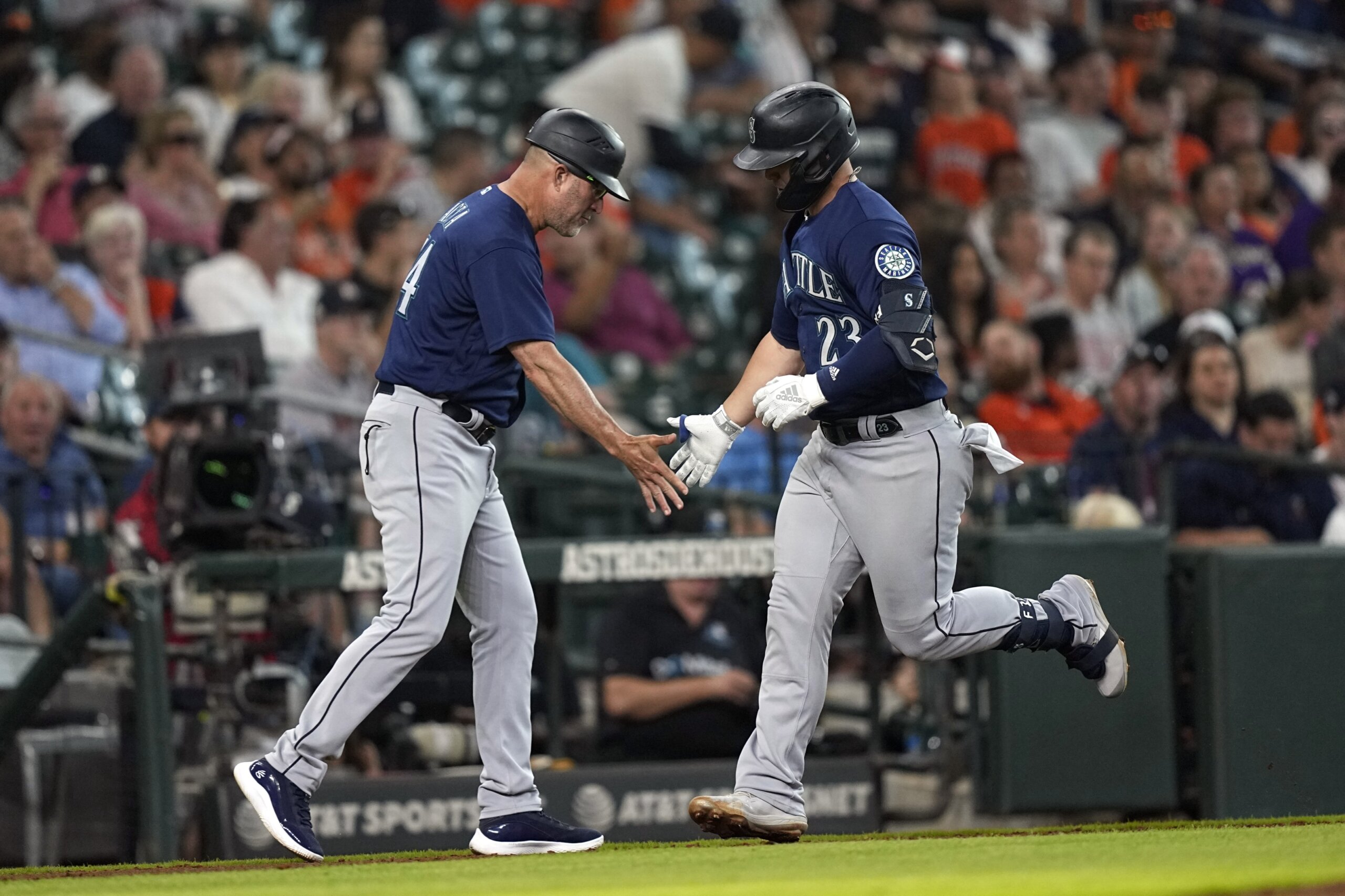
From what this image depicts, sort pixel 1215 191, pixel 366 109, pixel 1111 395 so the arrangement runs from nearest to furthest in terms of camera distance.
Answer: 1. pixel 1111 395
2. pixel 366 109
3. pixel 1215 191

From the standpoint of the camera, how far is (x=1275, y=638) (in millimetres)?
7148

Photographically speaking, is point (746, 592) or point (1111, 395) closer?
point (746, 592)

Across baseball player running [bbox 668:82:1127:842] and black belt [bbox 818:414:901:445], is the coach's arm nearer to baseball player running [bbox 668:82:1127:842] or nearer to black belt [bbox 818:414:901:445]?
baseball player running [bbox 668:82:1127:842]

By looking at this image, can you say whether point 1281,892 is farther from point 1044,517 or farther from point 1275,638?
point 1044,517

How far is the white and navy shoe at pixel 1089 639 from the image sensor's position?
5.42 m

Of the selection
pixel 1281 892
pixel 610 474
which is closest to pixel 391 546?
pixel 1281 892

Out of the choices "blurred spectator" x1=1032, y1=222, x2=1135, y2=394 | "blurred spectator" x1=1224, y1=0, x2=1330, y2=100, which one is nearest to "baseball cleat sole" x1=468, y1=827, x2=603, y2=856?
"blurred spectator" x1=1032, y1=222, x2=1135, y2=394

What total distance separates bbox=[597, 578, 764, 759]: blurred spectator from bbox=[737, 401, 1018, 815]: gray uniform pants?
2326 millimetres

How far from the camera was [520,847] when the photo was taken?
524 centimetres

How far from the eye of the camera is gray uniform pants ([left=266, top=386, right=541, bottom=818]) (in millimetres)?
5074

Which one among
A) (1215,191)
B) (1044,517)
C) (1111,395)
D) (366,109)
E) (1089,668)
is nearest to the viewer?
(1089,668)

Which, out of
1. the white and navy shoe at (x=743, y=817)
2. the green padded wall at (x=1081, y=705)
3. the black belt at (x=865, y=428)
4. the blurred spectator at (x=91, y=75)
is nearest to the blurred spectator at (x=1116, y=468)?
the green padded wall at (x=1081, y=705)

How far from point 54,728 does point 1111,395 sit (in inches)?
209

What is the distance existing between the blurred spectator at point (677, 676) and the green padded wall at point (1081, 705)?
1.00 metres
